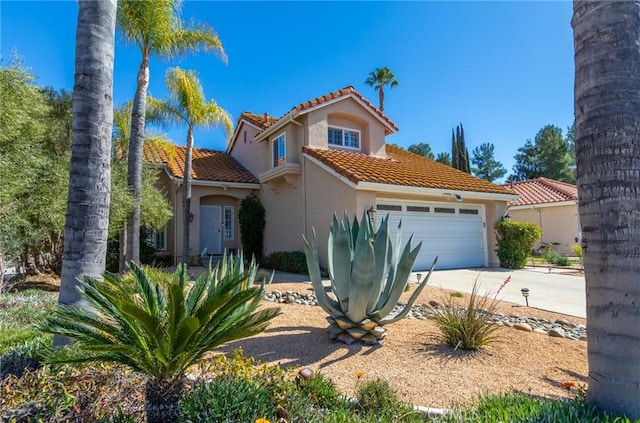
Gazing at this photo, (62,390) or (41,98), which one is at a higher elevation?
(41,98)

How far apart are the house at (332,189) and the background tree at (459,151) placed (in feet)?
78.2

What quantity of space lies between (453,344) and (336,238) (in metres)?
2.28

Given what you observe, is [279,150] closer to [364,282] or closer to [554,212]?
[364,282]

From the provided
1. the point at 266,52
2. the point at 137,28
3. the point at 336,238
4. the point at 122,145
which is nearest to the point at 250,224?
the point at 122,145

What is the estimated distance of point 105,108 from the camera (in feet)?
14.1

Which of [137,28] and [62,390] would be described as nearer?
[62,390]

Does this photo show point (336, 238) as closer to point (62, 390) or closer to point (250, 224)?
point (62, 390)

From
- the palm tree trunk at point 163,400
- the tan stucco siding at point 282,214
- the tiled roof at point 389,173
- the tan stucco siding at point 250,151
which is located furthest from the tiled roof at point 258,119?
the palm tree trunk at point 163,400

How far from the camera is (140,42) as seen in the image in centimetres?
1092

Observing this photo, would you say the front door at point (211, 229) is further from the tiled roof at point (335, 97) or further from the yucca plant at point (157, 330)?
the yucca plant at point (157, 330)

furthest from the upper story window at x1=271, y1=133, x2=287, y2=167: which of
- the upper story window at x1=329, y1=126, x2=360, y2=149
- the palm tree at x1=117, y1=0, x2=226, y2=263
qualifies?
the palm tree at x1=117, y1=0, x2=226, y2=263

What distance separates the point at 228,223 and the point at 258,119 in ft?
19.7

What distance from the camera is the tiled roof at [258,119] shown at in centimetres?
1831

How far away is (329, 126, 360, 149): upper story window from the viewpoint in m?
15.6
